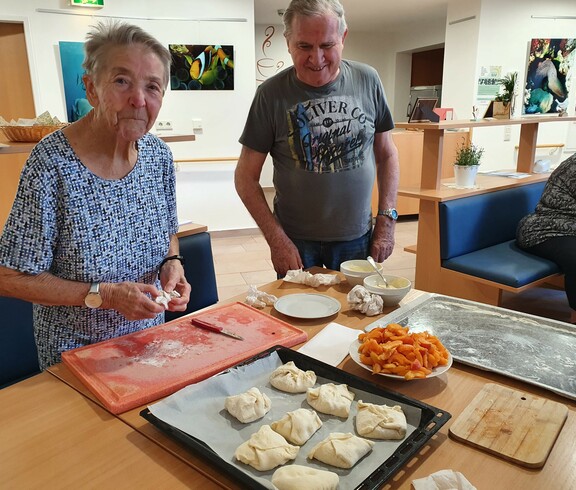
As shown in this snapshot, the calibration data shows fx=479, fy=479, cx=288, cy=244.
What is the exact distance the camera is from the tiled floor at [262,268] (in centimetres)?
343

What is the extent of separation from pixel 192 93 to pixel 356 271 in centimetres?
381

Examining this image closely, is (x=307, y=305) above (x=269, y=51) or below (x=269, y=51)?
below

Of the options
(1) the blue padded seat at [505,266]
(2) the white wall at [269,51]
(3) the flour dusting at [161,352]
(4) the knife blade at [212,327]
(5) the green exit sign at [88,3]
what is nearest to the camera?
(3) the flour dusting at [161,352]

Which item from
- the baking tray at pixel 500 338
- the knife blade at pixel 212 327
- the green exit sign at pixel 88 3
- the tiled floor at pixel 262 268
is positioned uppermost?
the green exit sign at pixel 88 3

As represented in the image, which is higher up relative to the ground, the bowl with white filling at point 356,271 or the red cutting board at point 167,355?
the bowl with white filling at point 356,271

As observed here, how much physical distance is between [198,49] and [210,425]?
4558mm

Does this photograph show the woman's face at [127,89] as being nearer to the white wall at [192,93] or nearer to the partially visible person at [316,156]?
the partially visible person at [316,156]

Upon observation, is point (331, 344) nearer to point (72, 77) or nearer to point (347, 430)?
point (347, 430)

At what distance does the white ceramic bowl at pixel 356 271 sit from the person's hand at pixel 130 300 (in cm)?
67

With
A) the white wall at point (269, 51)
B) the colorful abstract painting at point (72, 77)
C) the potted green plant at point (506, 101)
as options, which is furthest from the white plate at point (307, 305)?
the white wall at point (269, 51)

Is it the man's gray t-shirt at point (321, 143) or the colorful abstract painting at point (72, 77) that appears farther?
the colorful abstract painting at point (72, 77)

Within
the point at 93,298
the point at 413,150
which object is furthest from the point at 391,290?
the point at 413,150

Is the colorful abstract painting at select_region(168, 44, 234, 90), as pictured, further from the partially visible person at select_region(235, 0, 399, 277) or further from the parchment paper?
the parchment paper

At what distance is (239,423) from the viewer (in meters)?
0.88
